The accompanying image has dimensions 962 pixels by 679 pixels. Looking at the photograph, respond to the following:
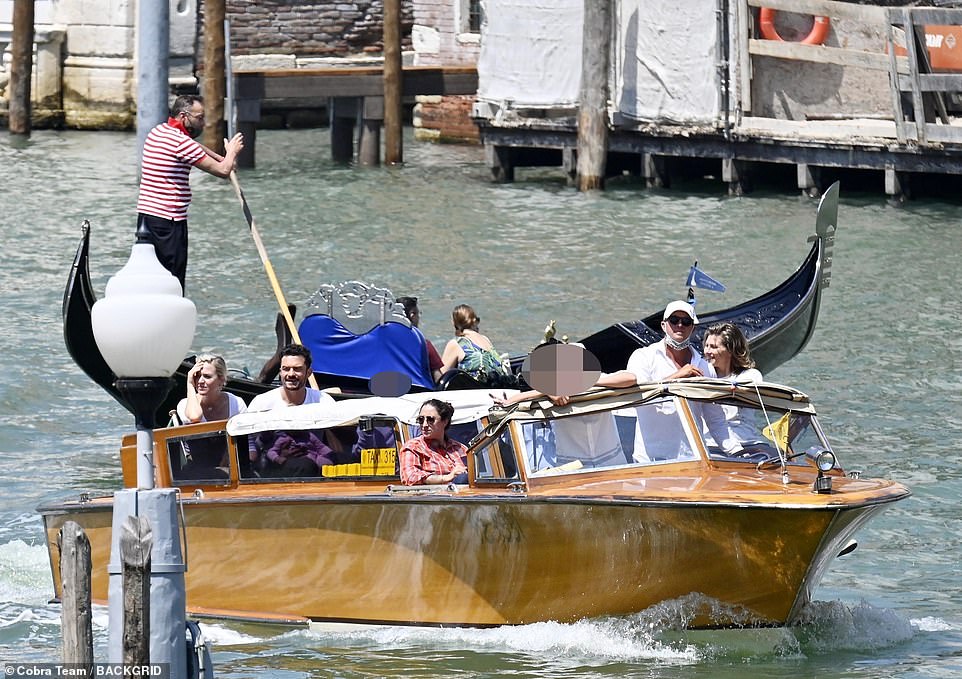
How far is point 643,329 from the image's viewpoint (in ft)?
27.1

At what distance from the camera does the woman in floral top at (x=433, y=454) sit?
584cm

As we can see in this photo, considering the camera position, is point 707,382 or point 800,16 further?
point 800,16

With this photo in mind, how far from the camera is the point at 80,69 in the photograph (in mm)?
19641

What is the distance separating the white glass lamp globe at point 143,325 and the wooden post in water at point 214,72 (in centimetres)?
1179

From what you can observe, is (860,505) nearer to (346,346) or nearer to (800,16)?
(346,346)

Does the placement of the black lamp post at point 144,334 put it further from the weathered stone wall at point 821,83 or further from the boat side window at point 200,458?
the weathered stone wall at point 821,83

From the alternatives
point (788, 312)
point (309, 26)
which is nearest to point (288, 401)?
point (788, 312)

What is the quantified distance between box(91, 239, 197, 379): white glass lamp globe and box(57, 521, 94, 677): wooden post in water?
428 millimetres

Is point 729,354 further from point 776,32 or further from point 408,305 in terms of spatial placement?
point 776,32

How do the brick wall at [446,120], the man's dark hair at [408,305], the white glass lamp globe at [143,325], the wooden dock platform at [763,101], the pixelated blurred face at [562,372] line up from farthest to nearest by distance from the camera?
the brick wall at [446,120], the wooden dock platform at [763,101], the man's dark hair at [408,305], the pixelated blurred face at [562,372], the white glass lamp globe at [143,325]

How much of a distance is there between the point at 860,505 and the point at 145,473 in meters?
2.04

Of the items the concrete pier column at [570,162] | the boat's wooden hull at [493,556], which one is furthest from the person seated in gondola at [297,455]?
the concrete pier column at [570,162]

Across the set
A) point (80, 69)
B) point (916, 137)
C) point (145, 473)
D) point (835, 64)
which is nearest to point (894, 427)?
point (145, 473)

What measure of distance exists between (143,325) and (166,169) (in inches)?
132
